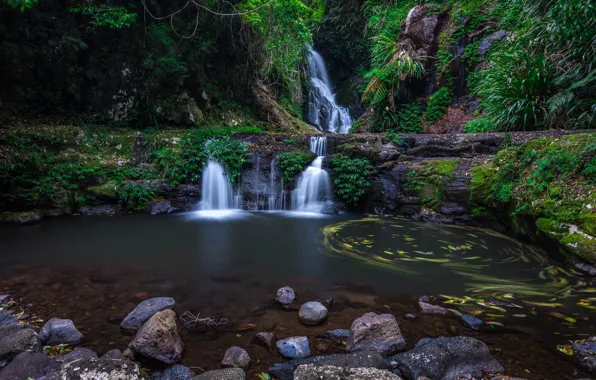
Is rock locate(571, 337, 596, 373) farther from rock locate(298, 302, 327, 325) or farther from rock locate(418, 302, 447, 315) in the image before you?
rock locate(298, 302, 327, 325)

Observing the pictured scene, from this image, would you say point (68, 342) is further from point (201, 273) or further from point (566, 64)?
point (566, 64)

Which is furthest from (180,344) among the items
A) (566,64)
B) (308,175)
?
(566,64)

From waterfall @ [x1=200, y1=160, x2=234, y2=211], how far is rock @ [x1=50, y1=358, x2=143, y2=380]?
6.91 m

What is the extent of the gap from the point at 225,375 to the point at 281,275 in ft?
6.82

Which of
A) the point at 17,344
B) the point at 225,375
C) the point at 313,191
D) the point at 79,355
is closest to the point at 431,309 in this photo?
the point at 225,375

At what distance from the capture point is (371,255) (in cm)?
480

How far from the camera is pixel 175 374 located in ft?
7.04

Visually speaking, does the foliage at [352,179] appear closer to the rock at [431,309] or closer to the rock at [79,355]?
the rock at [431,309]

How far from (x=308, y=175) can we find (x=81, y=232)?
5.30m

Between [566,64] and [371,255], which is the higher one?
[566,64]

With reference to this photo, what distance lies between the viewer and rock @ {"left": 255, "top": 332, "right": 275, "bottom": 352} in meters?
2.49

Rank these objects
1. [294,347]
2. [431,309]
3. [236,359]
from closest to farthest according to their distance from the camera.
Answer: [236,359], [294,347], [431,309]

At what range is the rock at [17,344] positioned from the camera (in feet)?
6.97

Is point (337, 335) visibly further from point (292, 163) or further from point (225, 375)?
point (292, 163)
